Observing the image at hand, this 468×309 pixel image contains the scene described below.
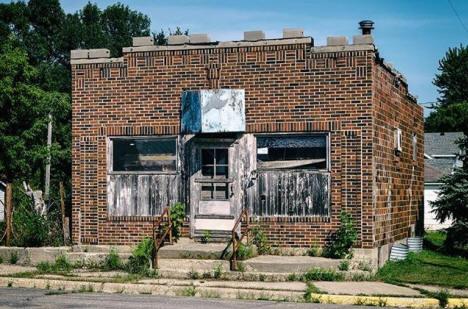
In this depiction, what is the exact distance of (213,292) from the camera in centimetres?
1290

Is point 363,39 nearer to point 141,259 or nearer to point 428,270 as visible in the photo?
point 428,270

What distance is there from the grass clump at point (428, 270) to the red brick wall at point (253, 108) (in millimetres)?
931

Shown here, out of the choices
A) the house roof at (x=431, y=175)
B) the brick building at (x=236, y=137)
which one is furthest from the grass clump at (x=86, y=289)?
the house roof at (x=431, y=175)

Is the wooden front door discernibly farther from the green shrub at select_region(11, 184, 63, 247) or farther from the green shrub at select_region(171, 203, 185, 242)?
the green shrub at select_region(11, 184, 63, 247)

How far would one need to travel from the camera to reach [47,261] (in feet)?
54.5

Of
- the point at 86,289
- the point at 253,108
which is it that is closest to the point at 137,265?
the point at 86,289

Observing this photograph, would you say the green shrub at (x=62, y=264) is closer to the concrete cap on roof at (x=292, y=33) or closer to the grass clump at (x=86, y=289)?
the grass clump at (x=86, y=289)

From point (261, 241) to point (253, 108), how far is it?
3.03 metres

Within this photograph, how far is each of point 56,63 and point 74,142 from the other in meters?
36.9

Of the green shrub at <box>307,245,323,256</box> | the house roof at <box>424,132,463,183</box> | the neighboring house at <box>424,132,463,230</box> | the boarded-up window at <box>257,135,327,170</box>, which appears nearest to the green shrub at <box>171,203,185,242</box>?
the boarded-up window at <box>257,135,327,170</box>

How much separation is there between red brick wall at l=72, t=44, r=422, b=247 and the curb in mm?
3490

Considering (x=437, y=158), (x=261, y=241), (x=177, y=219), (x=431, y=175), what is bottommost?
(x=261, y=241)

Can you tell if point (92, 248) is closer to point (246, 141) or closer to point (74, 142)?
point (74, 142)

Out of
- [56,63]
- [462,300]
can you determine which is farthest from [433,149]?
[462,300]
